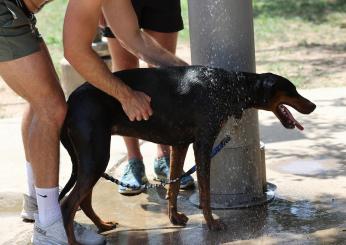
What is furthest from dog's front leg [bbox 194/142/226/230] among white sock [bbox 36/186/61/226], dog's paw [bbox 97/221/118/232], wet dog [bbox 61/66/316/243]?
white sock [bbox 36/186/61/226]

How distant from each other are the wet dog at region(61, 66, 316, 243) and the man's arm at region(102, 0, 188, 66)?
0.24 metres

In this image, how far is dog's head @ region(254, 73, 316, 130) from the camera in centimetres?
432

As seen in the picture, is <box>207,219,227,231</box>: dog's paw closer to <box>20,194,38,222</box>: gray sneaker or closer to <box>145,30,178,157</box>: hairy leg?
<box>20,194,38,222</box>: gray sneaker

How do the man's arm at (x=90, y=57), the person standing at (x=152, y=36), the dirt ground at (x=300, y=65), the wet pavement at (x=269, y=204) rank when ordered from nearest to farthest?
the man's arm at (x=90, y=57) → the wet pavement at (x=269, y=204) → the person standing at (x=152, y=36) → the dirt ground at (x=300, y=65)

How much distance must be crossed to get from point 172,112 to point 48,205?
90 cm

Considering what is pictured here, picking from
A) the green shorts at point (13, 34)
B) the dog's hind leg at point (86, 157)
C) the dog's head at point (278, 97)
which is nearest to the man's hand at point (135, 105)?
the dog's hind leg at point (86, 157)

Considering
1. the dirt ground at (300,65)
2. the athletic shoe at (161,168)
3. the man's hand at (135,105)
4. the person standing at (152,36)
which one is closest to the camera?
the man's hand at (135,105)

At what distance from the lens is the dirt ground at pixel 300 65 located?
28.2 feet

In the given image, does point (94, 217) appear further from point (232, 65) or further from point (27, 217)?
point (232, 65)

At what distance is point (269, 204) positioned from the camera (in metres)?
4.89

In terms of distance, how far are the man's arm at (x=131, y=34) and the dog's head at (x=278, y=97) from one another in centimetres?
58

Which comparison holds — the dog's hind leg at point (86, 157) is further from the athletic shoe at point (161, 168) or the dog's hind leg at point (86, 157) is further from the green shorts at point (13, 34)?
the athletic shoe at point (161, 168)

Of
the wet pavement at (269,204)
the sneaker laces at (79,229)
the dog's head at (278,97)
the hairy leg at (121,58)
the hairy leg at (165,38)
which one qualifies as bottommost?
the wet pavement at (269,204)

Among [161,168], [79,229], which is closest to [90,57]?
[79,229]
